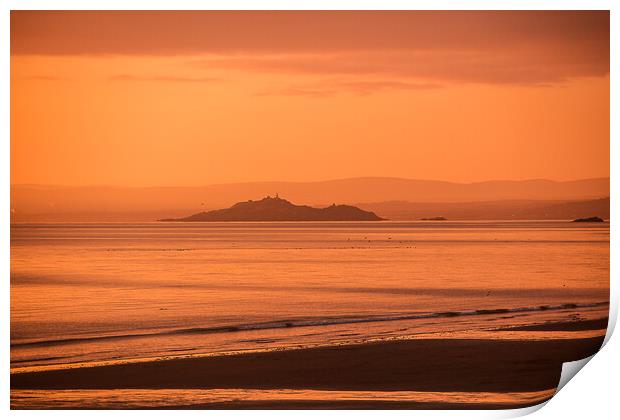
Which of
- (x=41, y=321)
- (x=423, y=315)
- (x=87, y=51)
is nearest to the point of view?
(x=87, y=51)

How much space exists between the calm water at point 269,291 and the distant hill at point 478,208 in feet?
0.66

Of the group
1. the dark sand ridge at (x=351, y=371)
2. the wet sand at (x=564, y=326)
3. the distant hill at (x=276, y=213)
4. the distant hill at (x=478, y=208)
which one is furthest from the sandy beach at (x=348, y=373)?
the distant hill at (x=276, y=213)

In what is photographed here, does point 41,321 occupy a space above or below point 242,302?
below

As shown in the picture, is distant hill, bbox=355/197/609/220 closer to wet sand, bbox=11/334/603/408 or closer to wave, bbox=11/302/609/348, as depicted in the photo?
Answer: wave, bbox=11/302/609/348

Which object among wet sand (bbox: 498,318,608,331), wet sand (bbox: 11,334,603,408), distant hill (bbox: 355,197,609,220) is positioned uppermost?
distant hill (bbox: 355,197,609,220)

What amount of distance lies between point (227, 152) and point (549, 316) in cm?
255

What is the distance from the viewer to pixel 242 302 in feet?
27.8

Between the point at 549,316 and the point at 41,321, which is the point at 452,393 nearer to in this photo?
the point at 549,316

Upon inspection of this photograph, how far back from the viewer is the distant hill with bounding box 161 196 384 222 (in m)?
6.94

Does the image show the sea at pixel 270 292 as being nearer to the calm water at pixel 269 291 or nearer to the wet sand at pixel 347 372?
the calm water at pixel 269 291

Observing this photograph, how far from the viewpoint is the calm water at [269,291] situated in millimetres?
6328

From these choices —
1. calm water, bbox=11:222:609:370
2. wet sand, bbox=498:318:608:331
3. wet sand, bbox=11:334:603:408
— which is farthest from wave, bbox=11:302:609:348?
wet sand, bbox=11:334:603:408

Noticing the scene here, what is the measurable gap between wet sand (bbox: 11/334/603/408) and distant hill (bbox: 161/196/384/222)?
1.38 metres
